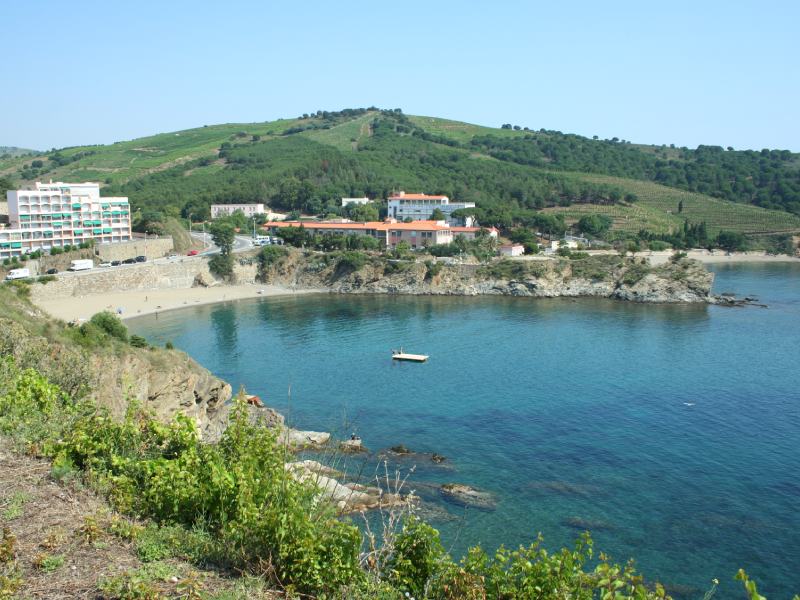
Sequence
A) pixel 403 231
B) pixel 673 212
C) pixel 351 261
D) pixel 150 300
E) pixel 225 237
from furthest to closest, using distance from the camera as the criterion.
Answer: pixel 673 212
pixel 403 231
pixel 351 261
pixel 225 237
pixel 150 300

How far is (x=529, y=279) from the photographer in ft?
206

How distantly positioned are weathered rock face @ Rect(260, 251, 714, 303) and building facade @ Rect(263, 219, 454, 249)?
7708 mm

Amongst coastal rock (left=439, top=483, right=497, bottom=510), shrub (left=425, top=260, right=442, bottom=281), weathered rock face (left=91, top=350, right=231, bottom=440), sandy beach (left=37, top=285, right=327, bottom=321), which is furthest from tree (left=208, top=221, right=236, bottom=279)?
coastal rock (left=439, top=483, right=497, bottom=510)

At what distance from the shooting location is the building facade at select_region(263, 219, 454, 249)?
72.0 meters

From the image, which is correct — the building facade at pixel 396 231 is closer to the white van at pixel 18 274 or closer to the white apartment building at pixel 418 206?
the white apartment building at pixel 418 206

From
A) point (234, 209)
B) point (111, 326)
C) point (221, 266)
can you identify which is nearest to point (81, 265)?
point (221, 266)

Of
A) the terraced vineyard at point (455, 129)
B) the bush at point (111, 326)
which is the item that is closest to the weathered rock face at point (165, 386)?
the bush at point (111, 326)

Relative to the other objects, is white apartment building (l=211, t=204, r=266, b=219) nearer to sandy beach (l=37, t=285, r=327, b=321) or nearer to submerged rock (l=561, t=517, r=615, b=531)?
sandy beach (l=37, t=285, r=327, b=321)

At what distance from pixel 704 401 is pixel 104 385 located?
25.8 m

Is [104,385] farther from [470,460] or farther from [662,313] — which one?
[662,313]

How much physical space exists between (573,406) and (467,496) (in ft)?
36.4

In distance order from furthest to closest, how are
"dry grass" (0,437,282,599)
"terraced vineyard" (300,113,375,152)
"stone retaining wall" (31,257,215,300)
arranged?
"terraced vineyard" (300,113,375,152) → "stone retaining wall" (31,257,215,300) → "dry grass" (0,437,282,599)

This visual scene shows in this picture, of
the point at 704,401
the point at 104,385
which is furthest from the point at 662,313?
the point at 104,385

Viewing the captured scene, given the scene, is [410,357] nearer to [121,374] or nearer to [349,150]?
[121,374]
